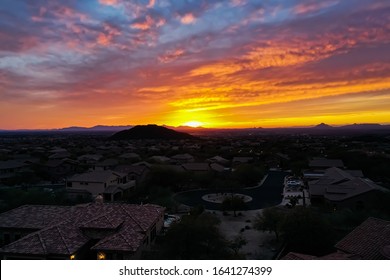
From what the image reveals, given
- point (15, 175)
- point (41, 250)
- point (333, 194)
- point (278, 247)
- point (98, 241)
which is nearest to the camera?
point (41, 250)

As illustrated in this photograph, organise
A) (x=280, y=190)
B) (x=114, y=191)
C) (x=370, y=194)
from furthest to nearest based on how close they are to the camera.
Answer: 1. (x=280, y=190)
2. (x=114, y=191)
3. (x=370, y=194)

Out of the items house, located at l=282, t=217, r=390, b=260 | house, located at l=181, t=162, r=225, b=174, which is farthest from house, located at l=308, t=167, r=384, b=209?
house, located at l=181, t=162, r=225, b=174

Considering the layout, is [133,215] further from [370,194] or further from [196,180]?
[196,180]

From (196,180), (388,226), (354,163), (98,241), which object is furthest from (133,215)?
(354,163)

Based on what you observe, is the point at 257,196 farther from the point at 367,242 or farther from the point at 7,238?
the point at 7,238

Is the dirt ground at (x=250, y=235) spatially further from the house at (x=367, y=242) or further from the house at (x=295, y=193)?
the house at (x=295, y=193)

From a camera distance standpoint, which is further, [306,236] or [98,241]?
[306,236]

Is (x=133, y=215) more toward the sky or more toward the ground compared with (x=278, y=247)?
more toward the sky

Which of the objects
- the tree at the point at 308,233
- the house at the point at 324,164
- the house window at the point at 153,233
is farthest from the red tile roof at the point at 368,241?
the house at the point at 324,164
